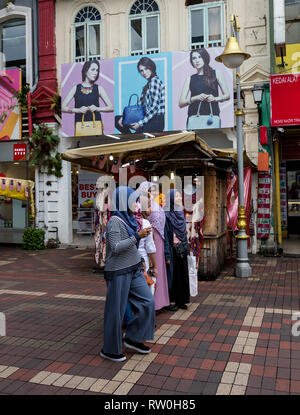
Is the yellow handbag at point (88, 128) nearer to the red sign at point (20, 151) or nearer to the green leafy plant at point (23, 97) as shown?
the green leafy plant at point (23, 97)

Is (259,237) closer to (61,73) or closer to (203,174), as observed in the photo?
(203,174)

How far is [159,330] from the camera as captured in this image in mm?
5602

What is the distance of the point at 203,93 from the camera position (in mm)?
12328

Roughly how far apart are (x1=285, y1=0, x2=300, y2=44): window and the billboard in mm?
2162

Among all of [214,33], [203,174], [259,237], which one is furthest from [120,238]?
[214,33]

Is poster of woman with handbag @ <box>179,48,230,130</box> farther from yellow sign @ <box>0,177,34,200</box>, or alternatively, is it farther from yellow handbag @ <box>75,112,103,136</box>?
yellow sign @ <box>0,177,34,200</box>

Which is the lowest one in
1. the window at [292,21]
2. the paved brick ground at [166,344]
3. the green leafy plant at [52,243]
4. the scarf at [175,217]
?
the paved brick ground at [166,344]

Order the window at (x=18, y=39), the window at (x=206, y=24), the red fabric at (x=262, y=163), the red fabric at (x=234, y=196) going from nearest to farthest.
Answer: the red fabric at (x=234, y=196) < the red fabric at (x=262, y=163) < the window at (x=206, y=24) < the window at (x=18, y=39)

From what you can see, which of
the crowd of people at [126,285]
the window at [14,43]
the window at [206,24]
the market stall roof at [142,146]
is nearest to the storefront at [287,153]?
the window at [206,24]

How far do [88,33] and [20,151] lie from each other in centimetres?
473

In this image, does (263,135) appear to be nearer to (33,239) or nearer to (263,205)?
(263,205)

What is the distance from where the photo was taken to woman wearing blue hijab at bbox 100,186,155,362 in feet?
14.8

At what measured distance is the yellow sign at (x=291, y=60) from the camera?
11.5 metres

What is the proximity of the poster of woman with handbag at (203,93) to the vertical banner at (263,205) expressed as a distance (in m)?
2.07
